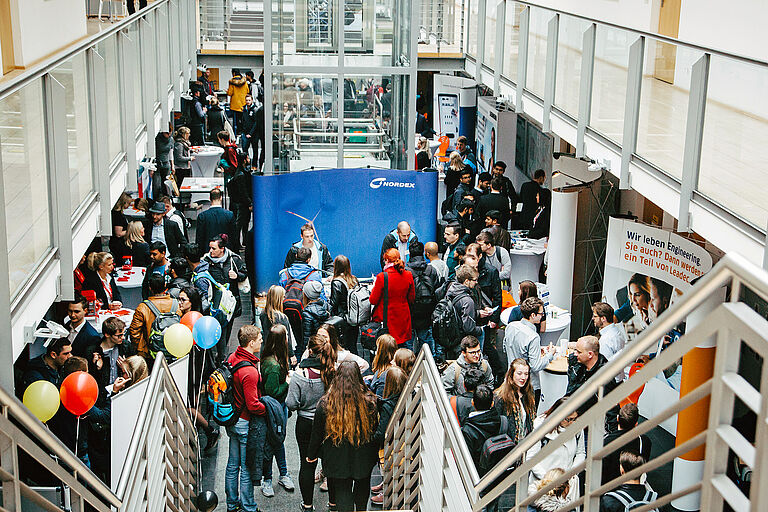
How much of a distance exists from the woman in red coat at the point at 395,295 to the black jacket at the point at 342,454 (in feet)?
7.81

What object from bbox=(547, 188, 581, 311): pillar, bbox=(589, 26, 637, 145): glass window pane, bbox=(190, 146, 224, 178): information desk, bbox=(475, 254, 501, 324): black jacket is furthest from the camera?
bbox=(190, 146, 224, 178): information desk

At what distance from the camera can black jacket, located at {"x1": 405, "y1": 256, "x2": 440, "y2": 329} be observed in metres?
8.71

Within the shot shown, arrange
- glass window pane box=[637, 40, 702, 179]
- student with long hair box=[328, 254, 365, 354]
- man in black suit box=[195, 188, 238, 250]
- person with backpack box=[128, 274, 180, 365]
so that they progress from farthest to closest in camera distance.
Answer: man in black suit box=[195, 188, 238, 250] < student with long hair box=[328, 254, 365, 354] < person with backpack box=[128, 274, 180, 365] < glass window pane box=[637, 40, 702, 179]

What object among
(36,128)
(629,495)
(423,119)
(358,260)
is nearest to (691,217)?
(629,495)

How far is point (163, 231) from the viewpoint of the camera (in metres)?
9.57

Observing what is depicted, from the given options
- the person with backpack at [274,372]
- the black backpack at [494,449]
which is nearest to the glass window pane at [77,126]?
the person with backpack at [274,372]

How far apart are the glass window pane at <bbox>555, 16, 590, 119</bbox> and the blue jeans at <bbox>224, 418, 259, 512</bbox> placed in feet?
15.4

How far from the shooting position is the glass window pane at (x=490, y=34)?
488 inches

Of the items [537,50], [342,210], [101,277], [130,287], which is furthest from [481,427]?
[537,50]

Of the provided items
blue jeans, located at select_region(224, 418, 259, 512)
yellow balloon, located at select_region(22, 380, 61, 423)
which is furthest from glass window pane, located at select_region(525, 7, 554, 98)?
yellow balloon, located at select_region(22, 380, 61, 423)

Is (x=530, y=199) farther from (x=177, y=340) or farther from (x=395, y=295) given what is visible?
(x=177, y=340)

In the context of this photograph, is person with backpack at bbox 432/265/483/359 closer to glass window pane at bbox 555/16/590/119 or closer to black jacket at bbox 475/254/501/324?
black jacket at bbox 475/254/501/324

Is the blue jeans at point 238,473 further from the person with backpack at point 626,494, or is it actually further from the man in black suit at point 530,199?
the man in black suit at point 530,199

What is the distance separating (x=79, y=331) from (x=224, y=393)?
1.26 m
